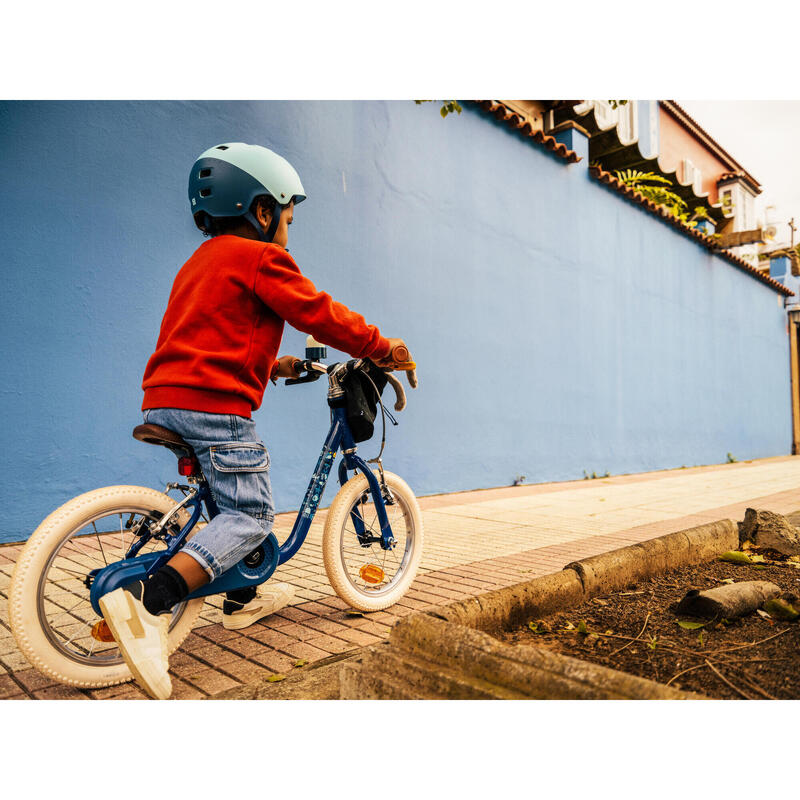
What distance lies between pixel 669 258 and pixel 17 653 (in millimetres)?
11711

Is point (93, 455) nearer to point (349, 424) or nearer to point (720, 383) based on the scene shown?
point (349, 424)

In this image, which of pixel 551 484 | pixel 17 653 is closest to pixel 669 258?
pixel 551 484

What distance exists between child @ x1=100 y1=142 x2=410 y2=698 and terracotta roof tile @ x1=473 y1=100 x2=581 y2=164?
605 centimetres

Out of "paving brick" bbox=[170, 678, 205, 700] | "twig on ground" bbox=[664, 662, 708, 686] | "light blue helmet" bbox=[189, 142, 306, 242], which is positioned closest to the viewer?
"twig on ground" bbox=[664, 662, 708, 686]

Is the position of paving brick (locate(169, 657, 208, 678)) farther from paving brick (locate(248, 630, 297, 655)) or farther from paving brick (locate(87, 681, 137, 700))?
paving brick (locate(248, 630, 297, 655))

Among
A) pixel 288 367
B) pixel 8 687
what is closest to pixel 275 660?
pixel 8 687

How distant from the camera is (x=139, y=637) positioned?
1822mm

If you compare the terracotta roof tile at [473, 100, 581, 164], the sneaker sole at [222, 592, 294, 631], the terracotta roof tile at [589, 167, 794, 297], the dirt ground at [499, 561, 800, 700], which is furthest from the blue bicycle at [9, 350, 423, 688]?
the terracotta roof tile at [589, 167, 794, 297]

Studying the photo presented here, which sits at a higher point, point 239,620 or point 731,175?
point 731,175

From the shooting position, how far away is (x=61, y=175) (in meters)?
4.30

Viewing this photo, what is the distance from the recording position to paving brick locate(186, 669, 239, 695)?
200 cm

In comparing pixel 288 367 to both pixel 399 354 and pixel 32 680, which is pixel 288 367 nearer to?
pixel 399 354

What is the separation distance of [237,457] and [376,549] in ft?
3.19

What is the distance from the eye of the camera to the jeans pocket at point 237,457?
6.93ft
